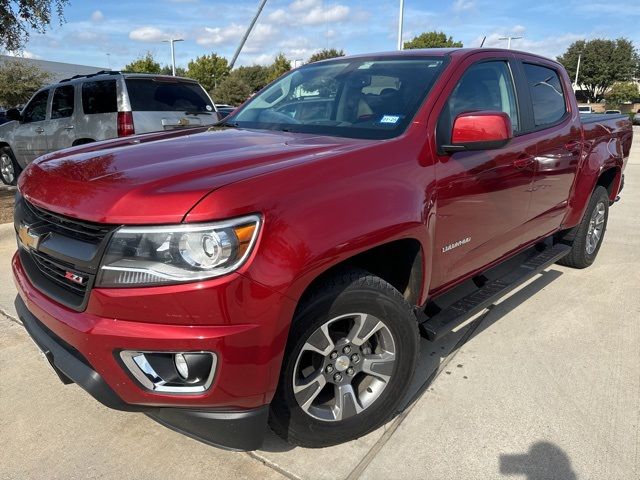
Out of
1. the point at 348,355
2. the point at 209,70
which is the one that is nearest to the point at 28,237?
the point at 348,355

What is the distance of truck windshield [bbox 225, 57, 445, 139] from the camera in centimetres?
269

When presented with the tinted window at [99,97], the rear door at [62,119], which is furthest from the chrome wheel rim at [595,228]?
the rear door at [62,119]

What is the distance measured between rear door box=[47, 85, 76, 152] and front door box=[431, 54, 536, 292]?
21.4 feet

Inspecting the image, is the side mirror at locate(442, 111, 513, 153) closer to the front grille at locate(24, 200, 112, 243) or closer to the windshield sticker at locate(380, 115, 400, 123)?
the windshield sticker at locate(380, 115, 400, 123)

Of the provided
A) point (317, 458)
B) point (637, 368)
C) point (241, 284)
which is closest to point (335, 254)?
point (241, 284)

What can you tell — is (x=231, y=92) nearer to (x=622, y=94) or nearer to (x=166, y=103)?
(x=622, y=94)

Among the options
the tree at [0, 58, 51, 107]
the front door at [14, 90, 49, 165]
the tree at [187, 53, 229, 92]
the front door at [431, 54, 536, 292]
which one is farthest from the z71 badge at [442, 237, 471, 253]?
the tree at [187, 53, 229, 92]

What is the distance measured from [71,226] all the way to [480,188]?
205 centimetres

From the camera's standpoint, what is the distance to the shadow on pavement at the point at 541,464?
2.21 meters

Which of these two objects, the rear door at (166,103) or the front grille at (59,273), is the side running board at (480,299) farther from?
the rear door at (166,103)

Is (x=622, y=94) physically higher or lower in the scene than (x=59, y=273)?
higher

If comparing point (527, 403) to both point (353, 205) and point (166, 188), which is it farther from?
point (166, 188)

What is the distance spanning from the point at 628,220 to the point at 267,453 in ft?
21.5

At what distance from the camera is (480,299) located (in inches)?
124
